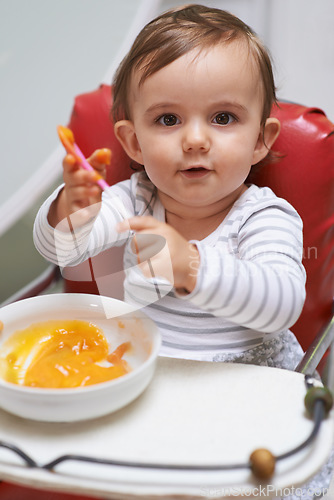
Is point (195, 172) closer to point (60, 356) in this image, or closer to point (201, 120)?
point (201, 120)

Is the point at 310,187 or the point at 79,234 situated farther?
the point at 310,187

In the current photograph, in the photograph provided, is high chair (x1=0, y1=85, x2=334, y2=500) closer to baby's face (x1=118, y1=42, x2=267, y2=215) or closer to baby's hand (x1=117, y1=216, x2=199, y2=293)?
baby's face (x1=118, y1=42, x2=267, y2=215)

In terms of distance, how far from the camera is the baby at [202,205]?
570mm

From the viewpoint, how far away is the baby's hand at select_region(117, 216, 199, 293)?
19.8 inches

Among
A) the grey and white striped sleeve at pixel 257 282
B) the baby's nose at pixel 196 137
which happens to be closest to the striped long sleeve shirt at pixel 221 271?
the grey and white striped sleeve at pixel 257 282

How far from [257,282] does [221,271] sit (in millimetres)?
49

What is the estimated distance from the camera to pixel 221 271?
1.85 ft

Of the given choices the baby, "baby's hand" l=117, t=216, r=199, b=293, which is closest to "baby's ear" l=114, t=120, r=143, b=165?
the baby

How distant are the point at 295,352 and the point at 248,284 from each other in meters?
0.25

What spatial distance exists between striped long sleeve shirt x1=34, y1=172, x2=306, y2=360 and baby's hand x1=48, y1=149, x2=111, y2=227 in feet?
0.08

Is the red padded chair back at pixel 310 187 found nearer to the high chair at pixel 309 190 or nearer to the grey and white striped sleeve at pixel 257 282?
the high chair at pixel 309 190

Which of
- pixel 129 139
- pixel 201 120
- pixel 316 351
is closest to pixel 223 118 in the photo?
Answer: pixel 201 120

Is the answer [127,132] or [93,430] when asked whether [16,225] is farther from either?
[93,430]

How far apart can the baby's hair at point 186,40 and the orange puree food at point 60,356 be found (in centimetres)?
33
